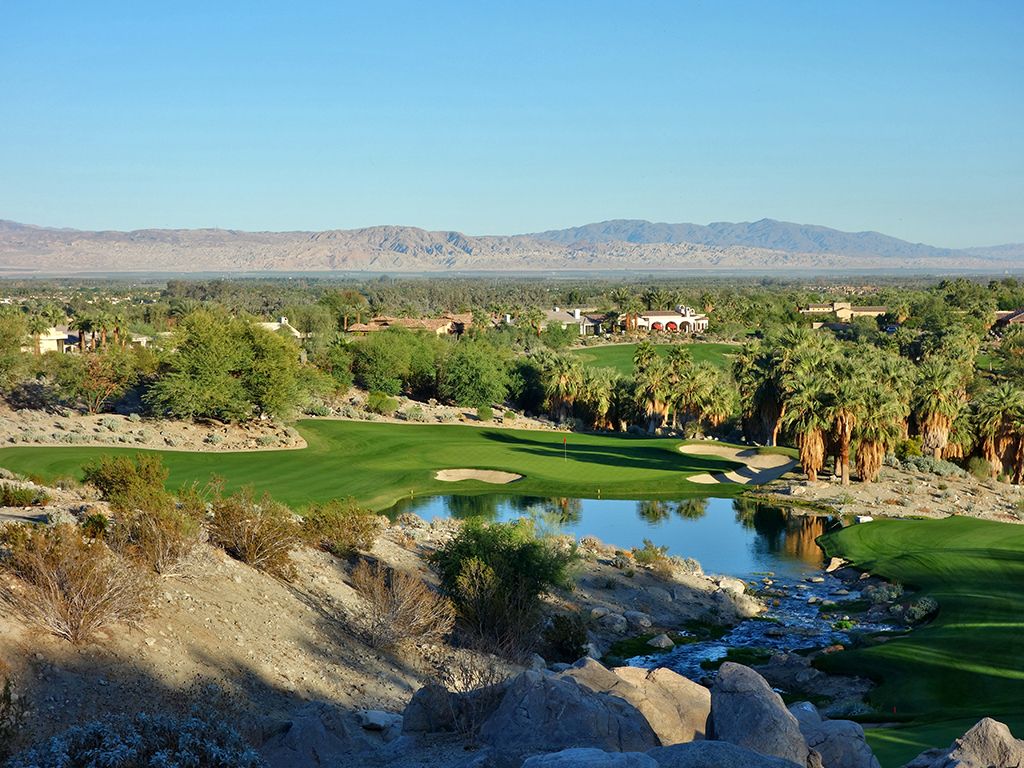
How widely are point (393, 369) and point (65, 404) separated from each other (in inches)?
924

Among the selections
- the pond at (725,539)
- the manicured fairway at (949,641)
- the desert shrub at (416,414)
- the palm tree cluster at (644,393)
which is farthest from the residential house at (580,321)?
the manicured fairway at (949,641)

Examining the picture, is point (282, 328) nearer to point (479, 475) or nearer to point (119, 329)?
point (119, 329)

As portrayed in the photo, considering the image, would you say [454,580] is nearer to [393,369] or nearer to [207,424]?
[207,424]

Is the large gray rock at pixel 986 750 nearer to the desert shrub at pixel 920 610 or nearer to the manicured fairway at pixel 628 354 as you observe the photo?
the desert shrub at pixel 920 610

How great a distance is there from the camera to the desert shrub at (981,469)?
49.6m

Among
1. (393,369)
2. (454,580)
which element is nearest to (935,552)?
(454,580)

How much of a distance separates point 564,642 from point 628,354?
89107 millimetres

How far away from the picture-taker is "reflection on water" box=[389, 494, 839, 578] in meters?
37.1

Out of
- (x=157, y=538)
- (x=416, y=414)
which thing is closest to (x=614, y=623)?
(x=157, y=538)

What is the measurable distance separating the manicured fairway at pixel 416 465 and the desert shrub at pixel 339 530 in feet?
40.2

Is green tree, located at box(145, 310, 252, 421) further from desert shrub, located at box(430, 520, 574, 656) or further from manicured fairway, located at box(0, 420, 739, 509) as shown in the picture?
desert shrub, located at box(430, 520, 574, 656)

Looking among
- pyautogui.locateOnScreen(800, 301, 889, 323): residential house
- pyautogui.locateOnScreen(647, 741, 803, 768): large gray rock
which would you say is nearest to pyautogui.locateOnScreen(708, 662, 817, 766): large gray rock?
pyautogui.locateOnScreen(647, 741, 803, 768): large gray rock

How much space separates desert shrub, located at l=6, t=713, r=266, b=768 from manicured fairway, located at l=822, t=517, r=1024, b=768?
8.92 metres

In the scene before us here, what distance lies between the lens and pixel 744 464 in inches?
2048
